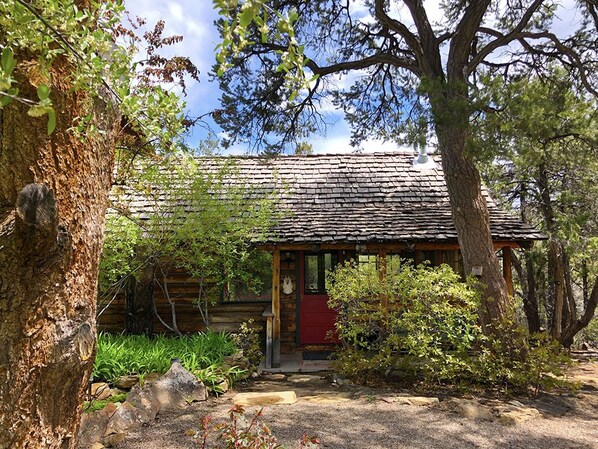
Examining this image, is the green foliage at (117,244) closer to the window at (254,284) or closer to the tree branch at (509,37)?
the window at (254,284)

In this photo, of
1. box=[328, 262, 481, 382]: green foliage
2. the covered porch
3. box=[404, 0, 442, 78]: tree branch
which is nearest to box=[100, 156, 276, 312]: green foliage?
the covered porch

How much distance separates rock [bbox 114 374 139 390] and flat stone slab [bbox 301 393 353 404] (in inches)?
99.4

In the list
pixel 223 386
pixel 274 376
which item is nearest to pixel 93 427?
pixel 223 386

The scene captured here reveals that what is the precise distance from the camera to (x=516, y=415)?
17.9 ft

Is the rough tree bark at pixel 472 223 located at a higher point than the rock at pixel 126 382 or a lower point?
higher

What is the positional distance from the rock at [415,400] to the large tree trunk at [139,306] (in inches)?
226

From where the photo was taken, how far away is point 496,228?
9414 millimetres

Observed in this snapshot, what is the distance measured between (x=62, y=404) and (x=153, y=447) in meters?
2.40

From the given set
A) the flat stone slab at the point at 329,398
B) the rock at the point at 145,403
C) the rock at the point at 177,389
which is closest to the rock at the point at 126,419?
the rock at the point at 145,403

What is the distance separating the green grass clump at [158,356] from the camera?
6.50 m

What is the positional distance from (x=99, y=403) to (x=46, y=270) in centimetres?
439

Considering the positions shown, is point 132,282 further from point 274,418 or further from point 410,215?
point 410,215

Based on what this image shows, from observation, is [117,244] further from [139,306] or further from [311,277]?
[311,277]

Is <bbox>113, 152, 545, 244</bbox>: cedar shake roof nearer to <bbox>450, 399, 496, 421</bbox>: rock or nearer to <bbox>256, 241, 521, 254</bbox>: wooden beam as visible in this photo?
<bbox>256, 241, 521, 254</bbox>: wooden beam
